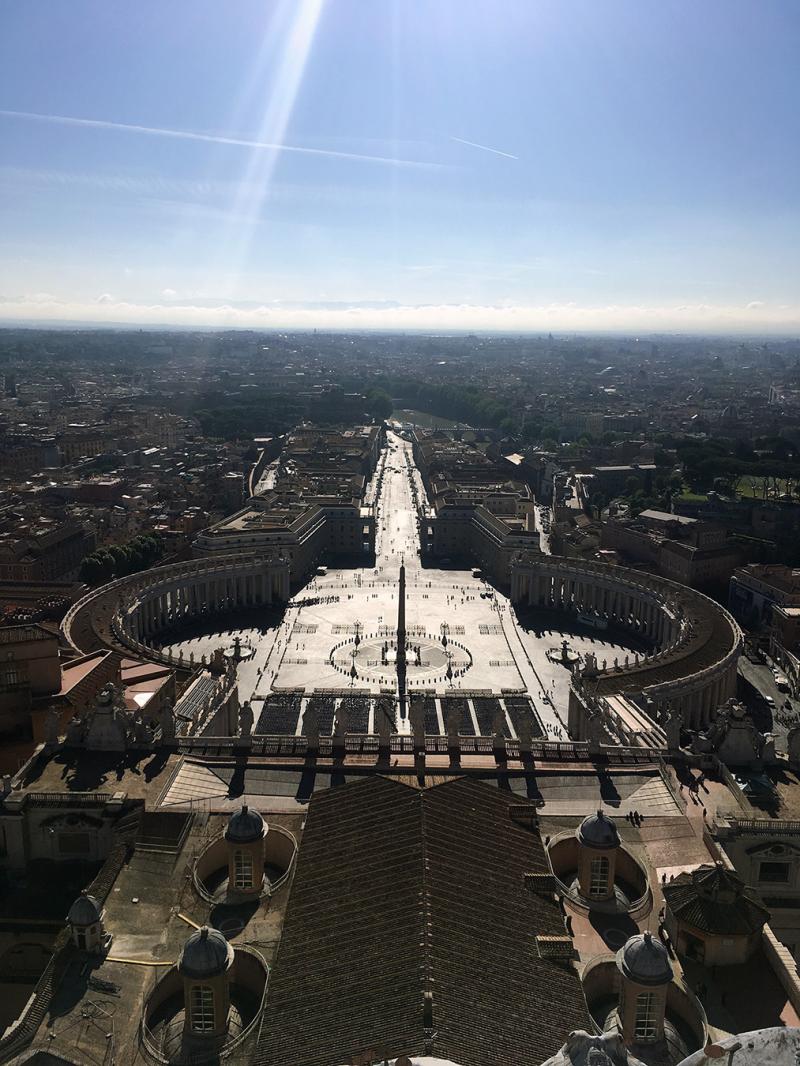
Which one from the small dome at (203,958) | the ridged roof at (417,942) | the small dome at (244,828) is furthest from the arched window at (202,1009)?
the small dome at (244,828)

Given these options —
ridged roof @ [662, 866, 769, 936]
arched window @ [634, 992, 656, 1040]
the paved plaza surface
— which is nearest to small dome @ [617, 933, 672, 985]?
arched window @ [634, 992, 656, 1040]

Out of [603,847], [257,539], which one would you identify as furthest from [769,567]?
[603,847]

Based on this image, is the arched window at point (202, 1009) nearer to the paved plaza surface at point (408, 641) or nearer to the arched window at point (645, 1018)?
the arched window at point (645, 1018)

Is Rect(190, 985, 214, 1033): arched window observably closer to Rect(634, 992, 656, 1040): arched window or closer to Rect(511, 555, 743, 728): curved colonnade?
Rect(634, 992, 656, 1040): arched window

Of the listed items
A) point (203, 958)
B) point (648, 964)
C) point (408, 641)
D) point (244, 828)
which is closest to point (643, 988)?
point (648, 964)

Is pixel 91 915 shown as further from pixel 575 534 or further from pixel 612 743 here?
pixel 575 534

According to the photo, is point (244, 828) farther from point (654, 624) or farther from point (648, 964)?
point (654, 624)
